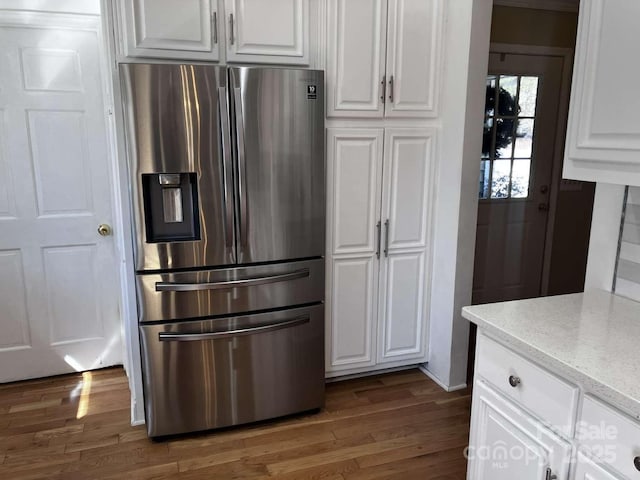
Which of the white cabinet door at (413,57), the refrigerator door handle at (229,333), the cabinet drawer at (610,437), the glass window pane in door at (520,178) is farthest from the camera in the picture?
the glass window pane in door at (520,178)

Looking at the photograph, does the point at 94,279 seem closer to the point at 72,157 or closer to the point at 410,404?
the point at 72,157

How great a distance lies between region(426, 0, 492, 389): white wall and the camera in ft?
8.39

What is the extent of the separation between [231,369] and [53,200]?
1480 mm

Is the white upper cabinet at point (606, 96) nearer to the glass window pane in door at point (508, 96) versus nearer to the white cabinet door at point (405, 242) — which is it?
the white cabinet door at point (405, 242)

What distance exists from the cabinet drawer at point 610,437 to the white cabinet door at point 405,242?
1630mm

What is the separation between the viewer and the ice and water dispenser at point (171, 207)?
222cm

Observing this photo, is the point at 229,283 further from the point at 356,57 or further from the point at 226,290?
the point at 356,57

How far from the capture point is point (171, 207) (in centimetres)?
227

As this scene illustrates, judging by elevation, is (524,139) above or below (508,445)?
above

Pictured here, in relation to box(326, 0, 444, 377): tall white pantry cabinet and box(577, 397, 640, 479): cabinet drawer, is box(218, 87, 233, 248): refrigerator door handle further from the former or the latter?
box(577, 397, 640, 479): cabinet drawer

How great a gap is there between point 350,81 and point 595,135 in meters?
1.33

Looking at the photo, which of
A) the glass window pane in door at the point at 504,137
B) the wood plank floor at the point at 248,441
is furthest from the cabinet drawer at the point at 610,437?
the glass window pane in door at the point at 504,137

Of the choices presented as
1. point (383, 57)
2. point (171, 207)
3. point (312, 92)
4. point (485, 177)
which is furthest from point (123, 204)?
point (485, 177)

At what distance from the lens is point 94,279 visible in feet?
9.96
